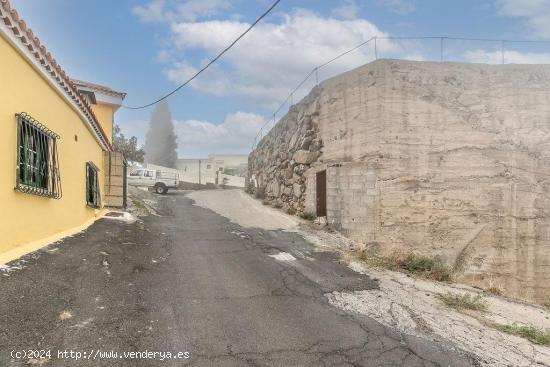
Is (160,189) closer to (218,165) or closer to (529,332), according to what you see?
(529,332)

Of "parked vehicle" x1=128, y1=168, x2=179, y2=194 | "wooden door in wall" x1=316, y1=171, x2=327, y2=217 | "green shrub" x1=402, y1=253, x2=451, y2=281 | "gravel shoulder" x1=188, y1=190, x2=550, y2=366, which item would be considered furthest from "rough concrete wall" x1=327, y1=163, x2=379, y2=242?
"parked vehicle" x1=128, y1=168, x2=179, y2=194

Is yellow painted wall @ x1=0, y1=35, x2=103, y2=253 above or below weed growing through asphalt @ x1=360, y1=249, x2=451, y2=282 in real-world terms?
above

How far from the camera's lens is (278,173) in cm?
1750

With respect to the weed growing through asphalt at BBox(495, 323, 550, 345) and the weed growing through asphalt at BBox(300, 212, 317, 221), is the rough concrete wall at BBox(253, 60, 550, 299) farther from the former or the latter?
the weed growing through asphalt at BBox(495, 323, 550, 345)

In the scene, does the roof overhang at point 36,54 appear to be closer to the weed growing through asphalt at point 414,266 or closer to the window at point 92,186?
the window at point 92,186

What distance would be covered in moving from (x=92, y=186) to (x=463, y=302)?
9841 millimetres

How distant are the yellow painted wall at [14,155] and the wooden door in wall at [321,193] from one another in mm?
6997

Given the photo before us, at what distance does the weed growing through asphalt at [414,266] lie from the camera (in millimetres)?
8477

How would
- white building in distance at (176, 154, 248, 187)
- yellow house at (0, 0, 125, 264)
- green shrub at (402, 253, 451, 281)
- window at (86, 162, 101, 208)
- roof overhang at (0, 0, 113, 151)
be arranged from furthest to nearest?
white building in distance at (176, 154, 248, 187) < window at (86, 162, 101, 208) < green shrub at (402, 253, 451, 281) < yellow house at (0, 0, 125, 264) < roof overhang at (0, 0, 113, 151)

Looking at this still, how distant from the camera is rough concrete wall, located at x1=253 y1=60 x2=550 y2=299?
439 inches

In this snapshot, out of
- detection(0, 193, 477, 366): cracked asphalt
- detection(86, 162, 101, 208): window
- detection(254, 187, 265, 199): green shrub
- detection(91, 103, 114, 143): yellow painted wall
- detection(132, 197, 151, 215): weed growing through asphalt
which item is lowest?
detection(0, 193, 477, 366): cracked asphalt

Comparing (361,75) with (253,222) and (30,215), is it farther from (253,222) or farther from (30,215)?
(30,215)

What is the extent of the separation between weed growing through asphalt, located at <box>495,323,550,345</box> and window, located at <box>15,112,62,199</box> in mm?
6825

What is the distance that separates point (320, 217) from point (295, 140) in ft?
11.8
